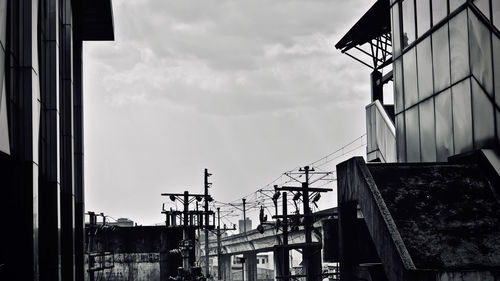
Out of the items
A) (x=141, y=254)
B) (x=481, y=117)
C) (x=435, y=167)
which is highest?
(x=481, y=117)

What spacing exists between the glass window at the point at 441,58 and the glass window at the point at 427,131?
84cm

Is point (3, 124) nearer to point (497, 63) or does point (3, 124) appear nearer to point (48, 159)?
point (48, 159)

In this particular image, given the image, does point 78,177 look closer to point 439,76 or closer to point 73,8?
point 73,8

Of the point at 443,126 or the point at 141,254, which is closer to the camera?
the point at 443,126

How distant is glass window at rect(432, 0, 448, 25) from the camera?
64.6 ft

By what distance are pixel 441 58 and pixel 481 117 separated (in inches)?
121

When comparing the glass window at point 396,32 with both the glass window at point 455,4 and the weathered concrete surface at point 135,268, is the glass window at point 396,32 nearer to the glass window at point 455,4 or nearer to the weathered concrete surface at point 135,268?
the glass window at point 455,4

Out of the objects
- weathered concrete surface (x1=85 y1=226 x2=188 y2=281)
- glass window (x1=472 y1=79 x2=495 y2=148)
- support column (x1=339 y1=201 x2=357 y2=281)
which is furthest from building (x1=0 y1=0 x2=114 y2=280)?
weathered concrete surface (x1=85 y1=226 x2=188 y2=281)

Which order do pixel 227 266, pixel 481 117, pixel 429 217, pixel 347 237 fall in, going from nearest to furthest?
pixel 429 217 < pixel 481 117 < pixel 347 237 < pixel 227 266

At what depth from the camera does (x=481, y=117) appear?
17.3m

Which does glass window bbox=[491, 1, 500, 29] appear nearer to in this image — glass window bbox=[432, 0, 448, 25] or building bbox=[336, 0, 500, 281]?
building bbox=[336, 0, 500, 281]

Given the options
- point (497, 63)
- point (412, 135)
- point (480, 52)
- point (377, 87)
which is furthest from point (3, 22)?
point (377, 87)

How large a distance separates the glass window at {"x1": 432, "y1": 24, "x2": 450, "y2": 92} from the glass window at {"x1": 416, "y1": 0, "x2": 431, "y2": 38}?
68 centimetres

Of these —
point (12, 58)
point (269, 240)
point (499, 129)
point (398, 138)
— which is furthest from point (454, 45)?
point (269, 240)
